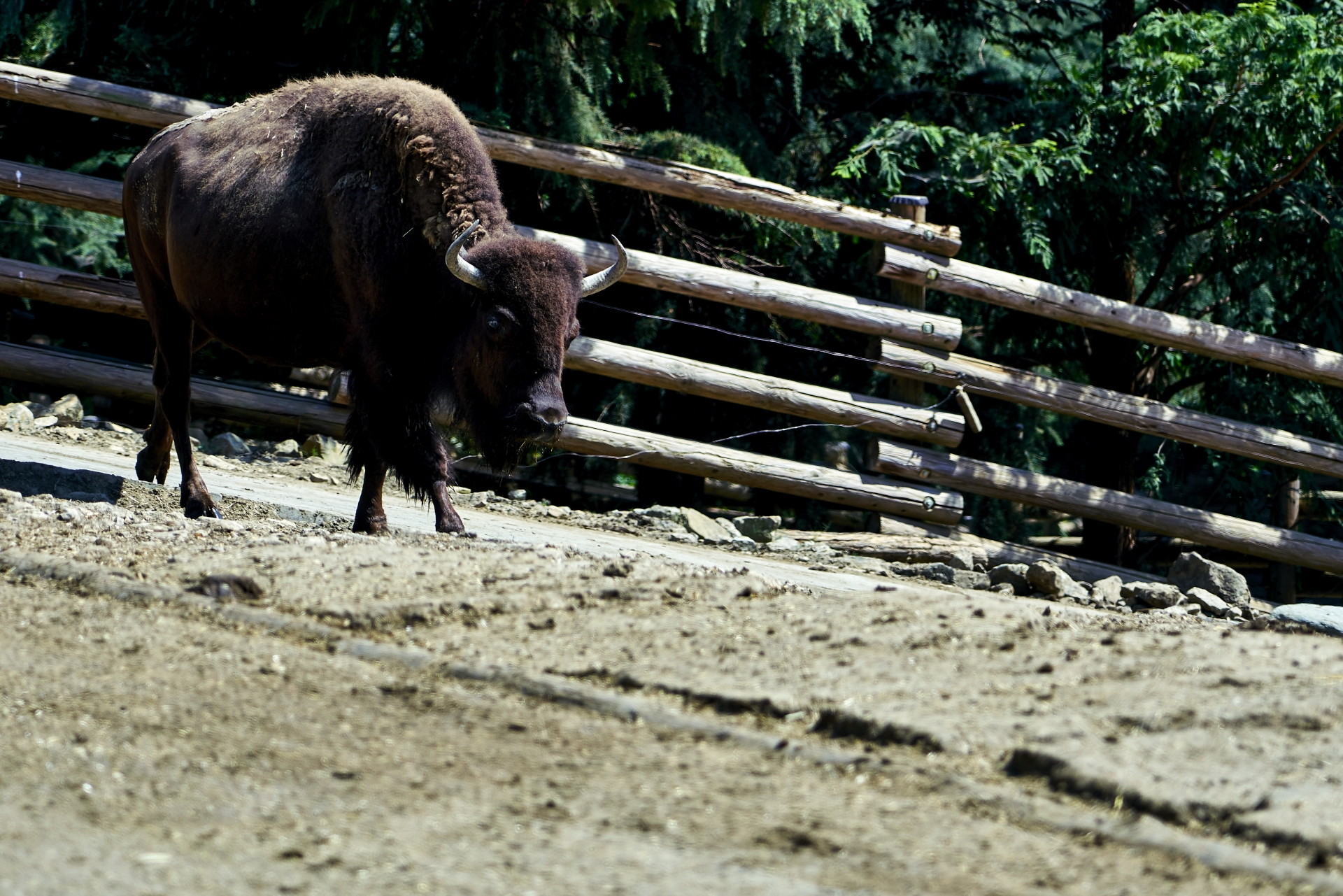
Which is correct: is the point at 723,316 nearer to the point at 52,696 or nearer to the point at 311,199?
the point at 311,199

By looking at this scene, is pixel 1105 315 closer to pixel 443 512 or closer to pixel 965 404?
pixel 965 404

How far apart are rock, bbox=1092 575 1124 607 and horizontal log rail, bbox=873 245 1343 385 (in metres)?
2.48

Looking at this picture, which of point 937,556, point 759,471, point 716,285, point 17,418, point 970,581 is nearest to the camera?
point 970,581

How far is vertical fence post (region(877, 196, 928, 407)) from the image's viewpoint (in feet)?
30.2

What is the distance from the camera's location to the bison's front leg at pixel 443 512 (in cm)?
609

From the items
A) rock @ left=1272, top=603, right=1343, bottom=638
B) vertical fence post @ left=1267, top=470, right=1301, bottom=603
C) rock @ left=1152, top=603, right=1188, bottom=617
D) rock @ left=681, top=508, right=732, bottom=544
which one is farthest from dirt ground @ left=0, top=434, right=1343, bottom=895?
vertical fence post @ left=1267, top=470, right=1301, bottom=603

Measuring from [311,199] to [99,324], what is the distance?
5.12 metres

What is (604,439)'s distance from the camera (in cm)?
859

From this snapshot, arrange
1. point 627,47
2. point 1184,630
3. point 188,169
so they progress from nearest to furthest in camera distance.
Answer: point 1184,630
point 188,169
point 627,47

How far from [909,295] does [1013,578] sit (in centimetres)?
270

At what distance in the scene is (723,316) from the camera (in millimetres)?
10398

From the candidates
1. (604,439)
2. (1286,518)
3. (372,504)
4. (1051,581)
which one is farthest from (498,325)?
(1286,518)

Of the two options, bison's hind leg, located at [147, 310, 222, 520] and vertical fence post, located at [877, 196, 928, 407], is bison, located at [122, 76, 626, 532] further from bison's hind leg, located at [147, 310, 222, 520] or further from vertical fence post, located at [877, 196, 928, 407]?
vertical fence post, located at [877, 196, 928, 407]

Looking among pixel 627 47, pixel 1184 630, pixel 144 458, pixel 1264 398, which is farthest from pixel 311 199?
pixel 1264 398
